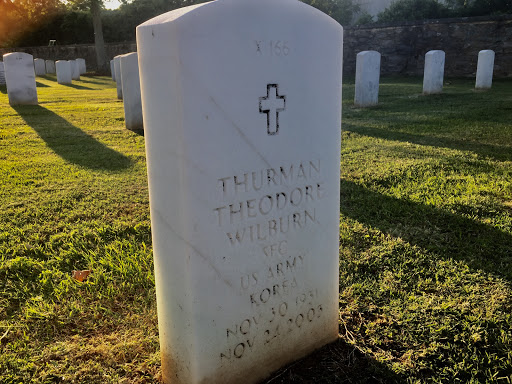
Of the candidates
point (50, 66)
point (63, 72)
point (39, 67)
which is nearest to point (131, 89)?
point (63, 72)

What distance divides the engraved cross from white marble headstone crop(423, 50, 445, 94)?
34.6 feet

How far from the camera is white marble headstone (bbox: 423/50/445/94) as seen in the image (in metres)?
11.0

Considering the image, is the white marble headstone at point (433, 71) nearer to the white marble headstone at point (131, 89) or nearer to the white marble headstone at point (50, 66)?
the white marble headstone at point (131, 89)

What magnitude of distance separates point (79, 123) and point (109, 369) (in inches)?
276

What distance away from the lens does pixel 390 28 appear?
59.2 ft

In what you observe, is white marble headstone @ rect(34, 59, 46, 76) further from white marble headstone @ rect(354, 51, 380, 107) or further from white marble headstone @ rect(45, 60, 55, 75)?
white marble headstone @ rect(354, 51, 380, 107)

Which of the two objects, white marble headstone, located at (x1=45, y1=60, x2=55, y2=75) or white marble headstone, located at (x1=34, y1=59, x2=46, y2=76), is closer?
white marble headstone, located at (x1=34, y1=59, x2=46, y2=76)

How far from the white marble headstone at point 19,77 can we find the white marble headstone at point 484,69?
10.9 meters

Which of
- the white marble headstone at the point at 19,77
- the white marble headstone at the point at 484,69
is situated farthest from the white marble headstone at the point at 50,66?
the white marble headstone at the point at 484,69

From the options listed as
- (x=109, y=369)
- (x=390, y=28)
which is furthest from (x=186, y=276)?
(x=390, y=28)

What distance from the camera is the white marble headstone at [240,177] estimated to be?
1443mm

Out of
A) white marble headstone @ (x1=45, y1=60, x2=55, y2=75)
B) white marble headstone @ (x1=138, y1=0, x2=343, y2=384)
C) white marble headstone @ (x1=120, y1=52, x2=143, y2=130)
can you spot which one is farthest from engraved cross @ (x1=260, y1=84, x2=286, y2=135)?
white marble headstone @ (x1=45, y1=60, x2=55, y2=75)

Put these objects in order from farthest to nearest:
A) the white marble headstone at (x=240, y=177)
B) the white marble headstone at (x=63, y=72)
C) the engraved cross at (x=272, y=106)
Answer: the white marble headstone at (x=63, y=72), the engraved cross at (x=272, y=106), the white marble headstone at (x=240, y=177)

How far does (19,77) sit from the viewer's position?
10.2m
